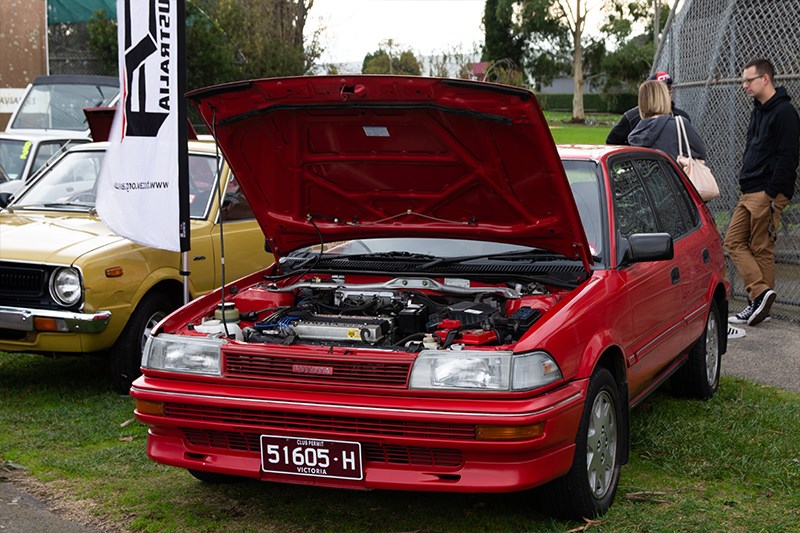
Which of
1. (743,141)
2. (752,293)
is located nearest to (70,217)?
(752,293)

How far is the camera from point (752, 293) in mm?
8898

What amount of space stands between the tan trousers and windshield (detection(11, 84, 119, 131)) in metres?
10.0

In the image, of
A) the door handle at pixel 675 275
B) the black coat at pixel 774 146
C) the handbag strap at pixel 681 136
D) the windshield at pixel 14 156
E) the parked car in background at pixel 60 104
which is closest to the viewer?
the door handle at pixel 675 275

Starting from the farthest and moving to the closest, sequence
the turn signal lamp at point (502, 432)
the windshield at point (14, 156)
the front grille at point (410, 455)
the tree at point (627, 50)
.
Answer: the tree at point (627, 50), the windshield at point (14, 156), the front grille at point (410, 455), the turn signal lamp at point (502, 432)

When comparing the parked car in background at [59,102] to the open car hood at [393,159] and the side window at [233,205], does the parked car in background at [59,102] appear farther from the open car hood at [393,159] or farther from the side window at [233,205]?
the open car hood at [393,159]

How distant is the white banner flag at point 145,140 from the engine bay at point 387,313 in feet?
4.15

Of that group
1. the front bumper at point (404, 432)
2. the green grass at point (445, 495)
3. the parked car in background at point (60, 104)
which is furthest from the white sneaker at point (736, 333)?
the parked car in background at point (60, 104)

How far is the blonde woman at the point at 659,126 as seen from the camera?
8258 mm

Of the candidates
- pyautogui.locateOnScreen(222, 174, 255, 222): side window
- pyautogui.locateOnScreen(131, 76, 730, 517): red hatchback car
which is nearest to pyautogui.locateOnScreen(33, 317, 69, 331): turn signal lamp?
pyautogui.locateOnScreen(131, 76, 730, 517): red hatchback car

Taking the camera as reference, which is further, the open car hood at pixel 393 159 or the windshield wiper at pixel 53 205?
the windshield wiper at pixel 53 205

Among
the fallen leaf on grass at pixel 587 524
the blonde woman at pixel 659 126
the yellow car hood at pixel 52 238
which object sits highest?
the blonde woman at pixel 659 126

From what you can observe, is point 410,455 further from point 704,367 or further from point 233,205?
point 233,205

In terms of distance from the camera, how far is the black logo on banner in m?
6.31

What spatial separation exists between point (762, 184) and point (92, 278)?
5.60m
